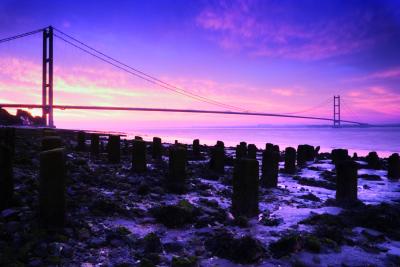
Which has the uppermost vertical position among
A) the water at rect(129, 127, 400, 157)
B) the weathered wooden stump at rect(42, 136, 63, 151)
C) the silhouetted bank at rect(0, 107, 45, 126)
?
the silhouetted bank at rect(0, 107, 45, 126)

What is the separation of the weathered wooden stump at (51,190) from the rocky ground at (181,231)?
0.12 metres

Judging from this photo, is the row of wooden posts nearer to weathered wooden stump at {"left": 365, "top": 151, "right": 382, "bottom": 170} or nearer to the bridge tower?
weathered wooden stump at {"left": 365, "top": 151, "right": 382, "bottom": 170}

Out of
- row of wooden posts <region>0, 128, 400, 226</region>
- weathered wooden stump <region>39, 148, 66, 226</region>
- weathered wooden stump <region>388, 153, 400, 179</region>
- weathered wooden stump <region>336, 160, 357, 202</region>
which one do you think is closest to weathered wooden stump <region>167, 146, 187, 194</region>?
row of wooden posts <region>0, 128, 400, 226</region>

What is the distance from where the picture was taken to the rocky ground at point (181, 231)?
3381 mm

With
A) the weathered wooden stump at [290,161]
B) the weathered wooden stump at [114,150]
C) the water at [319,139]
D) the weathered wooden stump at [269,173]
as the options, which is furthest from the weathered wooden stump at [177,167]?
the water at [319,139]

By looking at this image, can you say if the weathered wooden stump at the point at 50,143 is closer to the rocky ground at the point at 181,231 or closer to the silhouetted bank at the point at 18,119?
the rocky ground at the point at 181,231

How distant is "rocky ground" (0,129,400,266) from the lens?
338 centimetres

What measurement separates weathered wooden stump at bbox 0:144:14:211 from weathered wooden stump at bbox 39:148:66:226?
46cm

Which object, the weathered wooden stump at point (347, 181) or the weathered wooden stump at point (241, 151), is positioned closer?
the weathered wooden stump at point (347, 181)

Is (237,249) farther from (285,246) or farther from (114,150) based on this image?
(114,150)

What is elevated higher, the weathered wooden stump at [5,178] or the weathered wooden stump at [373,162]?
the weathered wooden stump at [5,178]

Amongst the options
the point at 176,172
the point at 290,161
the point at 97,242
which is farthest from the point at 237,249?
the point at 290,161

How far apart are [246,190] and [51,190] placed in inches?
94.2

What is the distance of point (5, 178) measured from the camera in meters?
4.07
